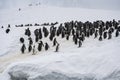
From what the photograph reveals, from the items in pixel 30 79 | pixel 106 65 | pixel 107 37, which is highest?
A: pixel 107 37

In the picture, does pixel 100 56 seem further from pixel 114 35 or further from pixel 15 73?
pixel 15 73

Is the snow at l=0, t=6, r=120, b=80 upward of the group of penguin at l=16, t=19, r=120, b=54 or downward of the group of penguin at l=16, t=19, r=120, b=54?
downward

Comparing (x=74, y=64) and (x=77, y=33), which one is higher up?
(x=77, y=33)

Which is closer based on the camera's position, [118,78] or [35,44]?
[118,78]

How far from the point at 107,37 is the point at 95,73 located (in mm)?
5520

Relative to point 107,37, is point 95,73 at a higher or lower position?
lower

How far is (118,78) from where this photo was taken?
13945mm

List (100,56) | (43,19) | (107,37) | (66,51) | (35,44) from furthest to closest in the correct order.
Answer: (43,19) → (35,44) → (107,37) → (66,51) → (100,56)

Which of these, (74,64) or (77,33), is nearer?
(74,64)

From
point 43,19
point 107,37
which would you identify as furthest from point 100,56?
point 43,19

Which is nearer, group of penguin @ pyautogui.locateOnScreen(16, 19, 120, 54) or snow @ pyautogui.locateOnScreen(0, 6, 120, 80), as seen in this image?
snow @ pyautogui.locateOnScreen(0, 6, 120, 80)

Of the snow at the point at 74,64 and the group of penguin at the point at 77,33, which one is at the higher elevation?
the group of penguin at the point at 77,33

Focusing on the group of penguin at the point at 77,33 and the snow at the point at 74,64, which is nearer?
the snow at the point at 74,64

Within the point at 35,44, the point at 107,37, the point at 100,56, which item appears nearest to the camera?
the point at 100,56
